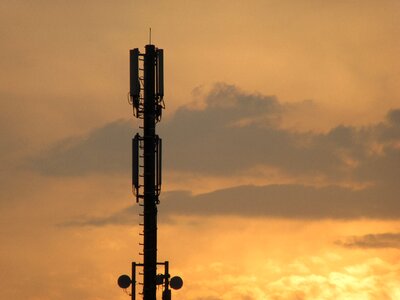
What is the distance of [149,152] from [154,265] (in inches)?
326

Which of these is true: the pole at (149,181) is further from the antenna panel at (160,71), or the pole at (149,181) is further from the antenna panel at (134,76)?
the antenna panel at (134,76)

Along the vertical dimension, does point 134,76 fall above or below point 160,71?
below

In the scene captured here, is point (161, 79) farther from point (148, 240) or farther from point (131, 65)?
point (148, 240)

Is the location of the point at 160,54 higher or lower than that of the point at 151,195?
higher

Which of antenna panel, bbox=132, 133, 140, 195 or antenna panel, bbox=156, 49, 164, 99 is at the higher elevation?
antenna panel, bbox=156, 49, 164, 99

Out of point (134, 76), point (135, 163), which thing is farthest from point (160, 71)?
point (135, 163)

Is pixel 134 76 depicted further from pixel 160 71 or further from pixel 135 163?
pixel 135 163

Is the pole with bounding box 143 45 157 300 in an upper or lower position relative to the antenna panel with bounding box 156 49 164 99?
lower

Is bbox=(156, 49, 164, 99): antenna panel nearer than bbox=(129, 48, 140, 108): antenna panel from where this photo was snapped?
No

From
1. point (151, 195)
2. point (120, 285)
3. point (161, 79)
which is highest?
point (161, 79)

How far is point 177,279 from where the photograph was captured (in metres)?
115

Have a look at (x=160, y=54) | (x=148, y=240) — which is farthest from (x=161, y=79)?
(x=148, y=240)

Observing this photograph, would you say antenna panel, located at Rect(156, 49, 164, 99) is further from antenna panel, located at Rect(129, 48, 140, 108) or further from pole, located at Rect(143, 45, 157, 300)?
antenna panel, located at Rect(129, 48, 140, 108)

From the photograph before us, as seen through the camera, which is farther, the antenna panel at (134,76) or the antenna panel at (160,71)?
the antenna panel at (160,71)
